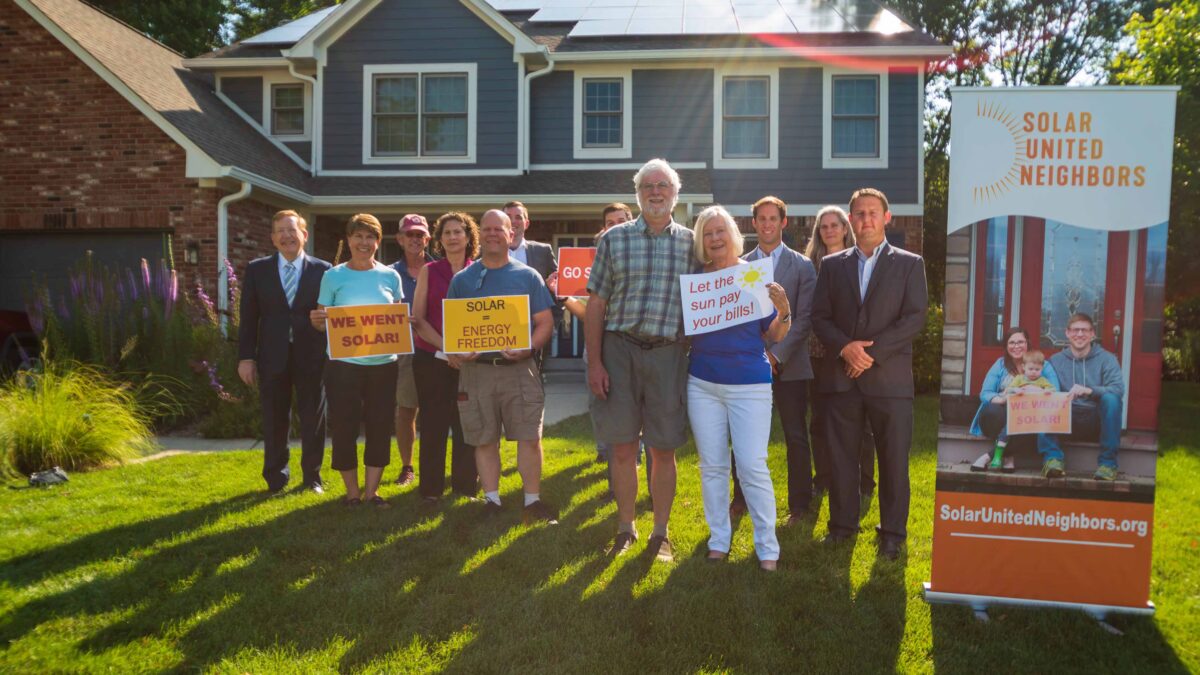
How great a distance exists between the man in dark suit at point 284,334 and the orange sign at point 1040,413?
4513mm

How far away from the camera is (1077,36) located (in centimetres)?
2623

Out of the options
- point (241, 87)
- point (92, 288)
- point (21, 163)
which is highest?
point (241, 87)

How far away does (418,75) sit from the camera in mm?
13688

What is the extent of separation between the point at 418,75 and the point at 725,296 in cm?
1138

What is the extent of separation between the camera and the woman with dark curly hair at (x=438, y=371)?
17.1ft

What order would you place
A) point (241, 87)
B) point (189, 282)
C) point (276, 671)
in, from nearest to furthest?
point (276, 671) < point (189, 282) < point (241, 87)

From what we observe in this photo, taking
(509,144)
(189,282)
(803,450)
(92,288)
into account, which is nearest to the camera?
(803,450)

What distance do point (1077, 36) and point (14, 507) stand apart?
31414 mm

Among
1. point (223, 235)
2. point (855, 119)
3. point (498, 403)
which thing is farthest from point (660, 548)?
point (855, 119)

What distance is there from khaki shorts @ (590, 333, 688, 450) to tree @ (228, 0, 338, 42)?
2630 centimetres

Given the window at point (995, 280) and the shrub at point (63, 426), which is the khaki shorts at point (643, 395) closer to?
the window at point (995, 280)

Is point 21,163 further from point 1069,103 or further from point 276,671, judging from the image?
point 1069,103

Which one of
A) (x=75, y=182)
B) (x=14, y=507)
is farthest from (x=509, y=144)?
(x=14, y=507)

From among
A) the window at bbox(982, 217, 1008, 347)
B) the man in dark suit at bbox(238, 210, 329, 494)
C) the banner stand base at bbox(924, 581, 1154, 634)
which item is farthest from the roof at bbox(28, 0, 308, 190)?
the banner stand base at bbox(924, 581, 1154, 634)
